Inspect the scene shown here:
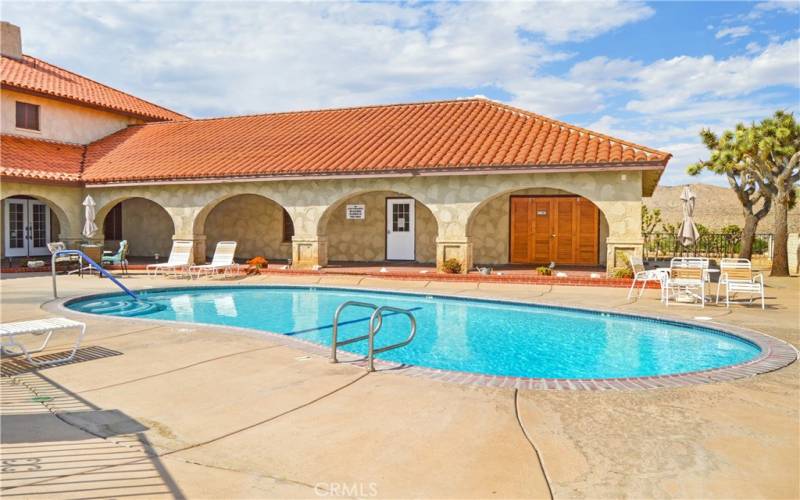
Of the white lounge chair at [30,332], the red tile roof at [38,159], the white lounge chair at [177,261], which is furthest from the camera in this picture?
the red tile roof at [38,159]

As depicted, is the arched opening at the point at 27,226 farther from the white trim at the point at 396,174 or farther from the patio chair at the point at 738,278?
the patio chair at the point at 738,278

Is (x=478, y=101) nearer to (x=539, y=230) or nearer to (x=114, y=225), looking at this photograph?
(x=539, y=230)

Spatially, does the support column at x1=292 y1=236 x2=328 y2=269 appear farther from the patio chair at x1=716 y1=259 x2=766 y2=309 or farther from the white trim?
the patio chair at x1=716 y1=259 x2=766 y2=309

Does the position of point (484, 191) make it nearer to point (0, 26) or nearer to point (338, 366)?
point (338, 366)

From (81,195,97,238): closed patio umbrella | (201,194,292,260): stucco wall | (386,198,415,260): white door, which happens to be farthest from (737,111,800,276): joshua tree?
(81,195,97,238): closed patio umbrella

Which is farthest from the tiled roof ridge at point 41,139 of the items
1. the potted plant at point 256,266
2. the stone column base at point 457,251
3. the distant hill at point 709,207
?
the distant hill at point 709,207

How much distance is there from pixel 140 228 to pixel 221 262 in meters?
9.46

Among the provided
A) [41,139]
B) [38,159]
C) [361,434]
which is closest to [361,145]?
[38,159]

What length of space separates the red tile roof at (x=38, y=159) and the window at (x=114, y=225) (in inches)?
115

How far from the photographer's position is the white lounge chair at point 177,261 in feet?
61.6

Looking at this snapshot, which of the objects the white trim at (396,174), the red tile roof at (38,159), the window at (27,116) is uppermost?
the window at (27,116)

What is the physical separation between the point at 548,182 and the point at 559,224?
15.1 feet

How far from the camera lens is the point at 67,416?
5.16 meters

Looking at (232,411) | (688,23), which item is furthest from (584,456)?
(688,23)
